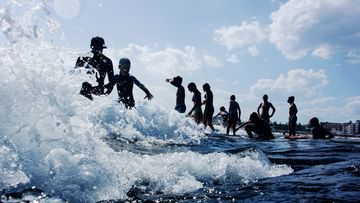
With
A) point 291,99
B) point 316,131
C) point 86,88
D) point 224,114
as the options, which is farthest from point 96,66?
point 224,114

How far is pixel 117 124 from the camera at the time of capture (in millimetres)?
8531

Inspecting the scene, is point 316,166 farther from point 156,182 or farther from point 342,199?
point 156,182

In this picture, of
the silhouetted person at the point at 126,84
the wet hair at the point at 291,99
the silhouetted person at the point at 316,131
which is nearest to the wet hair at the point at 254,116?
the silhouetted person at the point at 316,131

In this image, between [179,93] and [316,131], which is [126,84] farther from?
[316,131]

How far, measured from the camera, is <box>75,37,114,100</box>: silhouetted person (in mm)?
7234

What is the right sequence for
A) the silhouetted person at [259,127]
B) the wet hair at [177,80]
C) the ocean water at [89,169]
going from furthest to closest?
the wet hair at [177,80], the silhouetted person at [259,127], the ocean water at [89,169]

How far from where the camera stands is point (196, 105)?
14656 mm

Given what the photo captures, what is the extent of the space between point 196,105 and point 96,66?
24.7 feet

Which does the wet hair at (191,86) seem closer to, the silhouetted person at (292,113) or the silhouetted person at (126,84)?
the silhouetted person at (292,113)

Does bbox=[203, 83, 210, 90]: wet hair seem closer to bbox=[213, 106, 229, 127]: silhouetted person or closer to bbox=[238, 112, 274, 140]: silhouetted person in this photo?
bbox=[238, 112, 274, 140]: silhouetted person

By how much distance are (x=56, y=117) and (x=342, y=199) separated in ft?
8.35

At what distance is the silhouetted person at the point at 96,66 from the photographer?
723 centimetres

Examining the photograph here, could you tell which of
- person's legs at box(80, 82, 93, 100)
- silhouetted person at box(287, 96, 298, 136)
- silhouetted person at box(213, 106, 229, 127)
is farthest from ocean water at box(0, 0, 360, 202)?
silhouetted person at box(213, 106, 229, 127)

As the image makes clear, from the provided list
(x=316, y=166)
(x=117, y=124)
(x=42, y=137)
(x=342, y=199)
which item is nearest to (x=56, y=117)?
(x=42, y=137)
